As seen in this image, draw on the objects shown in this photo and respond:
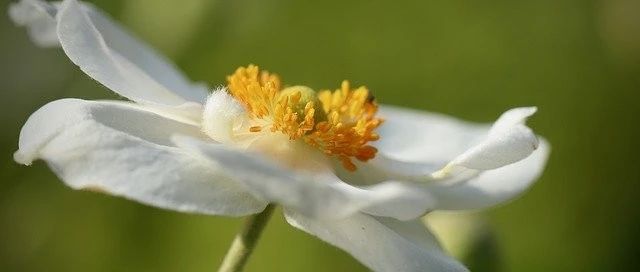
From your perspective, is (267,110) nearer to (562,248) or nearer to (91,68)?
(91,68)

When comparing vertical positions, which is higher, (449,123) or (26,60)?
(449,123)

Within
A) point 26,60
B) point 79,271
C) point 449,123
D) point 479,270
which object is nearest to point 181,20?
point 26,60

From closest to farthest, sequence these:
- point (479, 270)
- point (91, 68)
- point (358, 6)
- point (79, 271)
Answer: point (91, 68) < point (479, 270) < point (79, 271) < point (358, 6)

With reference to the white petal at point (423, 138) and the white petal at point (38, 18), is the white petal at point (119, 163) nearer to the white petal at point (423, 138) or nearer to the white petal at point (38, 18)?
the white petal at point (38, 18)

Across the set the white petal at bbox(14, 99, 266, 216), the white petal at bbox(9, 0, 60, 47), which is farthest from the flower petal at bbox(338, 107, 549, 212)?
the white petal at bbox(9, 0, 60, 47)

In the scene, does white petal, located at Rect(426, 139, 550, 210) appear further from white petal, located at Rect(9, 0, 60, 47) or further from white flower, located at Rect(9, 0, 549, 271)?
white petal, located at Rect(9, 0, 60, 47)

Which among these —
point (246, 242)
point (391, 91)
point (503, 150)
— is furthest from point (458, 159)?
point (391, 91)

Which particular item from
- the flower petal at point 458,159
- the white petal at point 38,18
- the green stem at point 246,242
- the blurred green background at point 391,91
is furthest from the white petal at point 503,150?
the blurred green background at point 391,91
